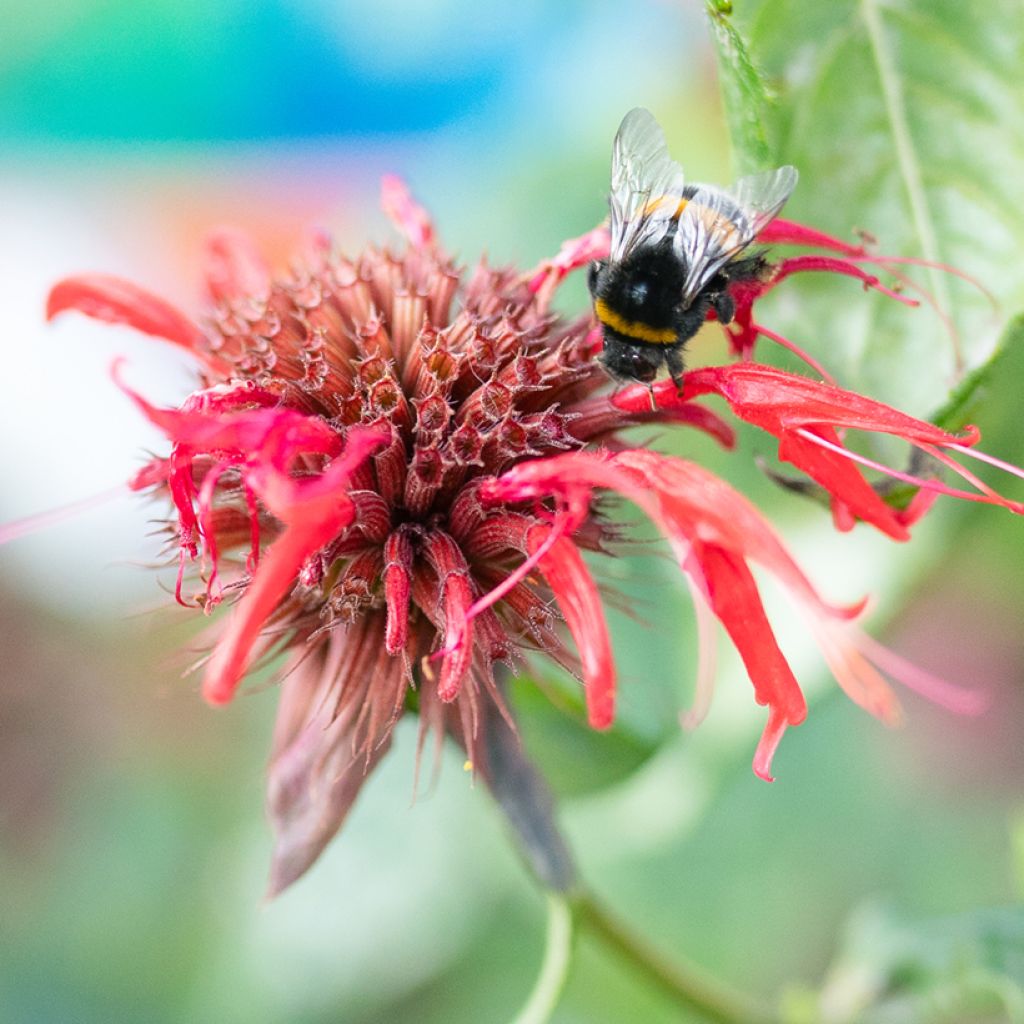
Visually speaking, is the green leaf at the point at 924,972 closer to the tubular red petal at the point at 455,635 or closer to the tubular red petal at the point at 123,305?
the tubular red petal at the point at 455,635

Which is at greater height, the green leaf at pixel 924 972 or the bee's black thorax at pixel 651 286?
the bee's black thorax at pixel 651 286

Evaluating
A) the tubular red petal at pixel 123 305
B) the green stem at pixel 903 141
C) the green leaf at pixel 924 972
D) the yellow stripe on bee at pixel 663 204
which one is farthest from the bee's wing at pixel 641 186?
the green leaf at pixel 924 972

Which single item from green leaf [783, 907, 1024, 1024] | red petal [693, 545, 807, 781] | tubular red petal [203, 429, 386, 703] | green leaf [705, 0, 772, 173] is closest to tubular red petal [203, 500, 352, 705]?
tubular red petal [203, 429, 386, 703]

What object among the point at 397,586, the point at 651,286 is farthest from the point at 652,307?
the point at 397,586

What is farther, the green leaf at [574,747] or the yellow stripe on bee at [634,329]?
the green leaf at [574,747]

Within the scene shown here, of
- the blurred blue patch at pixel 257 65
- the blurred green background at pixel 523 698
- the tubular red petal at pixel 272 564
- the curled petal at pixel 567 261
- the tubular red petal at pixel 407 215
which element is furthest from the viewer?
the blurred blue patch at pixel 257 65

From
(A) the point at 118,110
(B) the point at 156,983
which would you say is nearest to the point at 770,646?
(B) the point at 156,983
